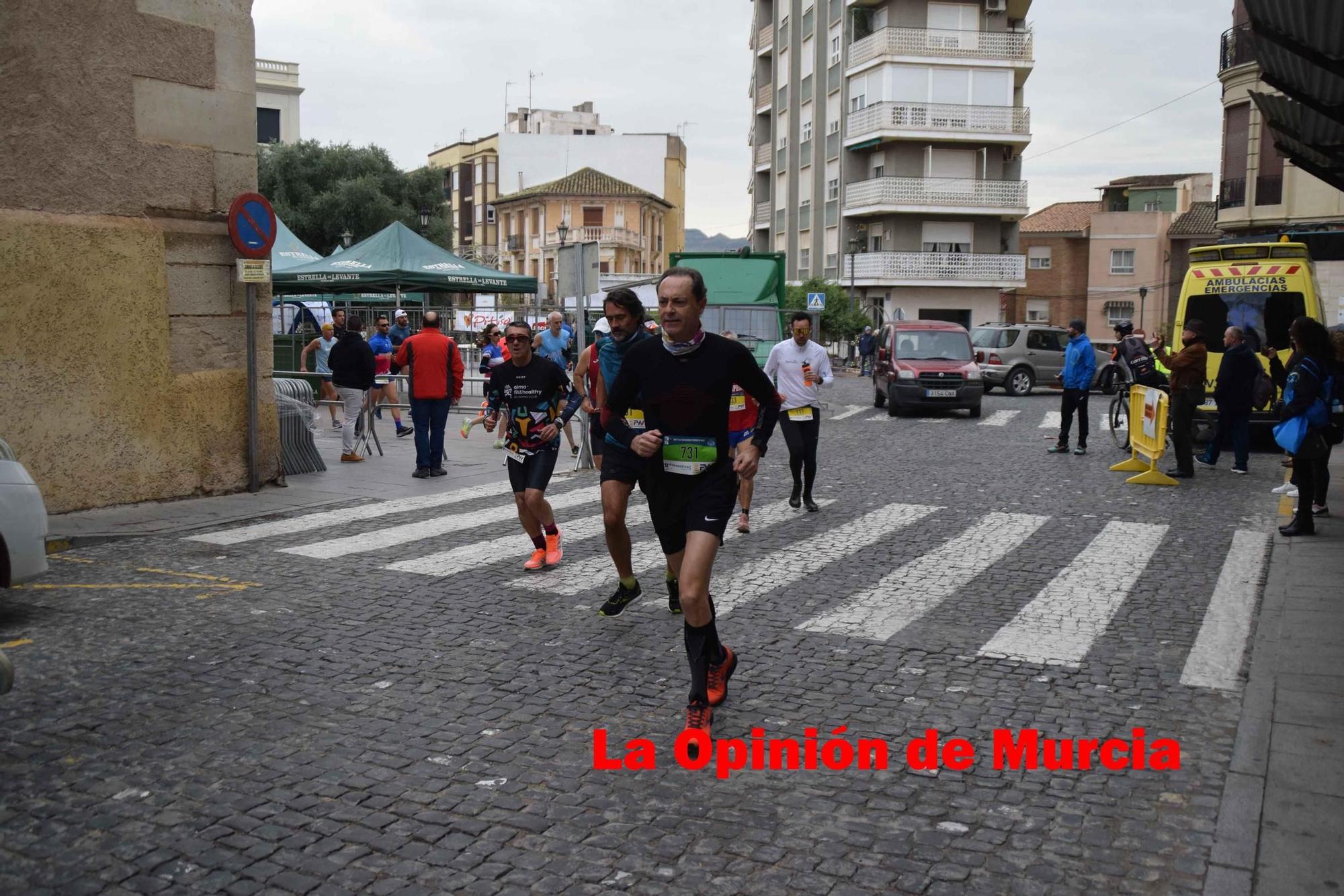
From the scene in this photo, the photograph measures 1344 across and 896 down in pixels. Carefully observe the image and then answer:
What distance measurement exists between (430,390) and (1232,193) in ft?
98.4

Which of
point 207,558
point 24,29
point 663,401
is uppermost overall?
point 24,29

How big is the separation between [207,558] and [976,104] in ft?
157

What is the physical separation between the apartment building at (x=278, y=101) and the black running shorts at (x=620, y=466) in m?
69.9

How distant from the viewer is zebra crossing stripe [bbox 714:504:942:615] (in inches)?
318

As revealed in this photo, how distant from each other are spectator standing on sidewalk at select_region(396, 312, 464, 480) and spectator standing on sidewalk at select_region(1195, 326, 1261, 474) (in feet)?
29.4

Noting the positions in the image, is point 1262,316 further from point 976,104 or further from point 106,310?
point 976,104

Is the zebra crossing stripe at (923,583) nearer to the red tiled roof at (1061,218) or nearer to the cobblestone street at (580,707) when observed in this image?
the cobblestone street at (580,707)

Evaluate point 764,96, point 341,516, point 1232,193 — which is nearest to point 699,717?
point 341,516

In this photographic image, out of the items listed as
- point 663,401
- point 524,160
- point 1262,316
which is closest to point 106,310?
point 663,401

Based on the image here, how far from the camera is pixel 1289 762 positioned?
482 centimetres

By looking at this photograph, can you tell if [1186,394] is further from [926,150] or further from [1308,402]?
[926,150]

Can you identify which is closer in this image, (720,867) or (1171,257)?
(720,867)

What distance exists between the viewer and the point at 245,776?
4668mm

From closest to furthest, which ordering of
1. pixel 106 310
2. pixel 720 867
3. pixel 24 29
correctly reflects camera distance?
pixel 720 867, pixel 24 29, pixel 106 310
